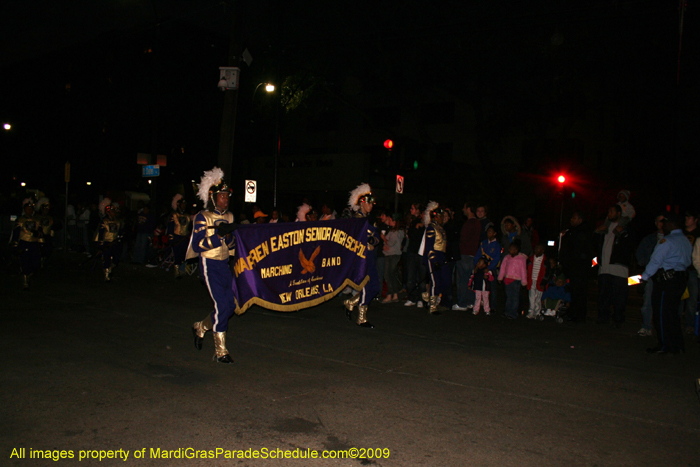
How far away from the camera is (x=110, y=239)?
12.7 m

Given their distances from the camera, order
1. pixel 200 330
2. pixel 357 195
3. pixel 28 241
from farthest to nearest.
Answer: pixel 28 241 < pixel 357 195 < pixel 200 330

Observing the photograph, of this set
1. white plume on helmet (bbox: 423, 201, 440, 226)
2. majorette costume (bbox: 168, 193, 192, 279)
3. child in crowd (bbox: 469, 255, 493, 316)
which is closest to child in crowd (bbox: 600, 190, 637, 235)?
child in crowd (bbox: 469, 255, 493, 316)

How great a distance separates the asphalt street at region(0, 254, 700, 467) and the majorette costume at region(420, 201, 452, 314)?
1092mm

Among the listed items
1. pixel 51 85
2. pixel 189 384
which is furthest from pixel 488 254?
pixel 51 85

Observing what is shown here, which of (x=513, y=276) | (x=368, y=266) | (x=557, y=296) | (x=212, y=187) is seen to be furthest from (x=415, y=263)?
(x=212, y=187)

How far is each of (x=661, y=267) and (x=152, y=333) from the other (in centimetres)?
684

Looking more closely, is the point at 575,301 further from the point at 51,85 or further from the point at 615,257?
the point at 51,85

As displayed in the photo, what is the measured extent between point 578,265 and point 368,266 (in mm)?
3765

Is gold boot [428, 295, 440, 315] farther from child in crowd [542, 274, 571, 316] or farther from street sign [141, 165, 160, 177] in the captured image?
street sign [141, 165, 160, 177]

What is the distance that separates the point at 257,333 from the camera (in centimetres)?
782

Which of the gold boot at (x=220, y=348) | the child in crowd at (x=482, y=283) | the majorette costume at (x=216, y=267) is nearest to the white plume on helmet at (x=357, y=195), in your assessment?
the child in crowd at (x=482, y=283)

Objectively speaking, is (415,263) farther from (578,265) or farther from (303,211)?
(578,265)

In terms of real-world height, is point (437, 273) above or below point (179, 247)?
below

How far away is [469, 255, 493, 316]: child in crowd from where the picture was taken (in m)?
10.1
